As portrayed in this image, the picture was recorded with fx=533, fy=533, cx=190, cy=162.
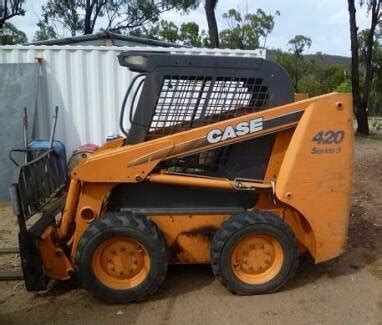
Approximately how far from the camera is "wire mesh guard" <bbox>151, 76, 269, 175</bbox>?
4379 mm

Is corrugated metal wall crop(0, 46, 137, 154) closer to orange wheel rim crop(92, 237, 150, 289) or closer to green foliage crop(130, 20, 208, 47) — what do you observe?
orange wheel rim crop(92, 237, 150, 289)

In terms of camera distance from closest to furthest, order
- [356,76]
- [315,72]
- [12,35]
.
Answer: [356,76], [12,35], [315,72]

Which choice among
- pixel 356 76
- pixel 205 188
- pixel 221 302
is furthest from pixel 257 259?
pixel 356 76

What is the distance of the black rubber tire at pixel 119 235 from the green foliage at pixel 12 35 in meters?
31.3

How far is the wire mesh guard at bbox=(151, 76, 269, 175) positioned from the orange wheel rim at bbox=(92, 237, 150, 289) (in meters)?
0.71

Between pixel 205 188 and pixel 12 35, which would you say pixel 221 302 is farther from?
pixel 12 35

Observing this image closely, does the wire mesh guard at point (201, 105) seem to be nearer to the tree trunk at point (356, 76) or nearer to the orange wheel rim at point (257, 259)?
the orange wheel rim at point (257, 259)

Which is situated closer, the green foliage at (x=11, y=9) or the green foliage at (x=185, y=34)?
the green foliage at (x=11, y=9)

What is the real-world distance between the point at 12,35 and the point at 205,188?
35.1m

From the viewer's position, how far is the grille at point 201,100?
4.38 metres

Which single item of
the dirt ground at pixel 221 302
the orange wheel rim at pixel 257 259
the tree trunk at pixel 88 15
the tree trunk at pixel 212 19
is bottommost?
the dirt ground at pixel 221 302

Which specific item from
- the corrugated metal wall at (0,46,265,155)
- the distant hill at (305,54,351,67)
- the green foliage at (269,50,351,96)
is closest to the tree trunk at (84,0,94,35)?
the corrugated metal wall at (0,46,265,155)

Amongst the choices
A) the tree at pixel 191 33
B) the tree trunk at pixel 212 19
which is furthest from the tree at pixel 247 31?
the tree trunk at pixel 212 19

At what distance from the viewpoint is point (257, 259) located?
14.3ft
